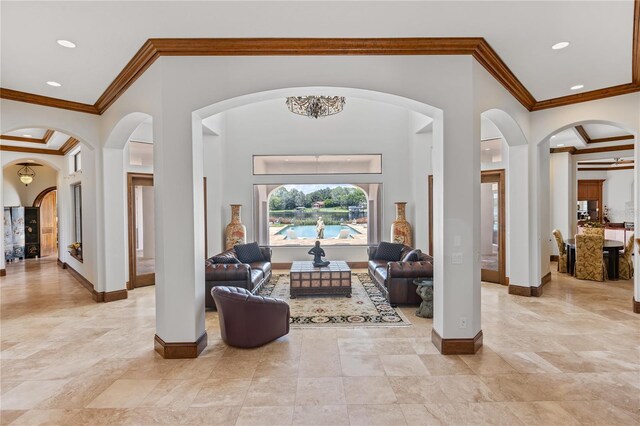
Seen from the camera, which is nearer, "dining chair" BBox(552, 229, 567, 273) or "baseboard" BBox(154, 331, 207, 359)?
"baseboard" BBox(154, 331, 207, 359)

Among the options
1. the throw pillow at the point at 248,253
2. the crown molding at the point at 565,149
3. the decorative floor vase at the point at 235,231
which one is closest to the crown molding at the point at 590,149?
the crown molding at the point at 565,149

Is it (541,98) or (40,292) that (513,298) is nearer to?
(541,98)

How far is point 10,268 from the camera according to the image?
967 cm

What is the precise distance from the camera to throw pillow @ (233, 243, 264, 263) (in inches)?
303

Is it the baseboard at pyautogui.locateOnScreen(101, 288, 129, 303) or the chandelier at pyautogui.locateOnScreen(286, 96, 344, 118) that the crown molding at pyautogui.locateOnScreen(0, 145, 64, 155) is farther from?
the chandelier at pyautogui.locateOnScreen(286, 96, 344, 118)

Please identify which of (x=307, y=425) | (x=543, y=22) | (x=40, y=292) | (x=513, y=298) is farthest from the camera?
(x=40, y=292)

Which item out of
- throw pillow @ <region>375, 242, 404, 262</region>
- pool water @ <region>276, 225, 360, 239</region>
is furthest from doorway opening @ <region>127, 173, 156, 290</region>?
throw pillow @ <region>375, 242, 404, 262</region>

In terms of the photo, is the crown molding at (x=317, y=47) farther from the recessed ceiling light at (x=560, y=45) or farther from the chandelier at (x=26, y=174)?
the chandelier at (x=26, y=174)

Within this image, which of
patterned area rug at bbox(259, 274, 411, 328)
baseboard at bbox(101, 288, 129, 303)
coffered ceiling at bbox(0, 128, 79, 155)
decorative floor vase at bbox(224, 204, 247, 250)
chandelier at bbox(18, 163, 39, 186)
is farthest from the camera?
chandelier at bbox(18, 163, 39, 186)

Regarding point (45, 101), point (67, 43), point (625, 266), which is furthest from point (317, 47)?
point (625, 266)

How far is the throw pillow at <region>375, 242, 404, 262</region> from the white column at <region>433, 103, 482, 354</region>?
12.4 ft

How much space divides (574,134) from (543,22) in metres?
5.78

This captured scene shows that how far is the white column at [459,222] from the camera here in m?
3.81

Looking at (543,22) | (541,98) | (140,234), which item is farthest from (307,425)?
(140,234)
